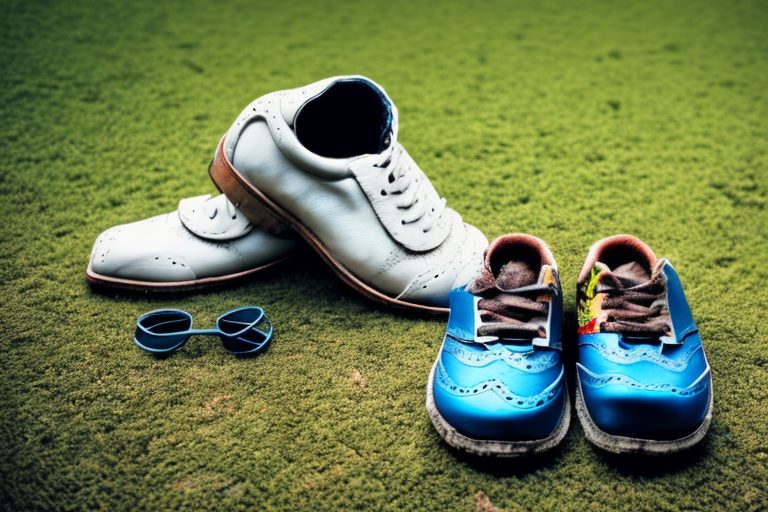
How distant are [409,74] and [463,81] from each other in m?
0.18

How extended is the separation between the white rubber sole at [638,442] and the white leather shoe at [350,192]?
0.34 metres

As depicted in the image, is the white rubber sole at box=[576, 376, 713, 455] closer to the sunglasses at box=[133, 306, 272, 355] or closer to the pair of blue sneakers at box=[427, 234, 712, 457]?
the pair of blue sneakers at box=[427, 234, 712, 457]

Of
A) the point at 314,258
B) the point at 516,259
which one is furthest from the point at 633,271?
the point at 314,258

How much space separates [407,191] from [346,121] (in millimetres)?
186

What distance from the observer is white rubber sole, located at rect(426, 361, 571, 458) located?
2.83ft

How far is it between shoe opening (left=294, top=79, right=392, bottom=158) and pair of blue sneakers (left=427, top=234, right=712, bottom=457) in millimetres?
328

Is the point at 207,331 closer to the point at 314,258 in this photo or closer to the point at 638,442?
the point at 314,258

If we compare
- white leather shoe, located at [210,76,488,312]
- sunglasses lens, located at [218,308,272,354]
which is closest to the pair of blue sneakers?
white leather shoe, located at [210,76,488,312]

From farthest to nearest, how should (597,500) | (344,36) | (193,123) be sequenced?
(344,36) < (193,123) < (597,500)

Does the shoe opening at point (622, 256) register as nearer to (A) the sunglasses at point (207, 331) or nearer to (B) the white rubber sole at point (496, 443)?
(B) the white rubber sole at point (496, 443)

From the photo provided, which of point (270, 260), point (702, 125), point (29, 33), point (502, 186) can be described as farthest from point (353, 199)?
point (29, 33)

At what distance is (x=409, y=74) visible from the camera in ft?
6.80

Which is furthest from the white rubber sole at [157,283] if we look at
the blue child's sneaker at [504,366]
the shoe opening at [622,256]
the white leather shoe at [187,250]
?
the shoe opening at [622,256]

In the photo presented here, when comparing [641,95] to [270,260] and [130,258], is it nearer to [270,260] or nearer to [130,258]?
[270,260]
